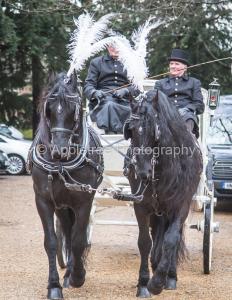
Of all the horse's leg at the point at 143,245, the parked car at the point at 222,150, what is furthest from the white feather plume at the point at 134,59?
the parked car at the point at 222,150

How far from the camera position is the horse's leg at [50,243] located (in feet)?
23.7

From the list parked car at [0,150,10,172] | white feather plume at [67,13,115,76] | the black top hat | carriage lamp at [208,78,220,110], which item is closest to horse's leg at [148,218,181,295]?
white feather plume at [67,13,115,76]

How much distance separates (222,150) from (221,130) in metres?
0.80

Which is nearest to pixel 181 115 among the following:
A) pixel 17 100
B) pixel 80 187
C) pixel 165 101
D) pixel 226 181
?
pixel 165 101

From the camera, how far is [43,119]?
7211 millimetres

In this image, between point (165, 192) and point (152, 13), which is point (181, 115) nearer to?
point (165, 192)

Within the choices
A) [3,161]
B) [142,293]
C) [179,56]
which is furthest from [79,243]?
[3,161]

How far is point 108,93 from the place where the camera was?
8.61 metres

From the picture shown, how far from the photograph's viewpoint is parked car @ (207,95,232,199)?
588 inches

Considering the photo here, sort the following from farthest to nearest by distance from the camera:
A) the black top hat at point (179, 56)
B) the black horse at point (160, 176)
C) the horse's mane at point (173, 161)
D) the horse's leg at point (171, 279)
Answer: the black top hat at point (179, 56) < the horse's leg at point (171, 279) < the horse's mane at point (173, 161) < the black horse at point (160, 176)

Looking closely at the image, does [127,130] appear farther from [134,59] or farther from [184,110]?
[184,110]

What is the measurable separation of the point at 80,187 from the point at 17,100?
76.9 feet

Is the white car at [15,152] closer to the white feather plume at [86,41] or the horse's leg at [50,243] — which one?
the white feather plume at [86,41]

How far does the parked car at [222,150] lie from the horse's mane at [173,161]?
6974 mm
